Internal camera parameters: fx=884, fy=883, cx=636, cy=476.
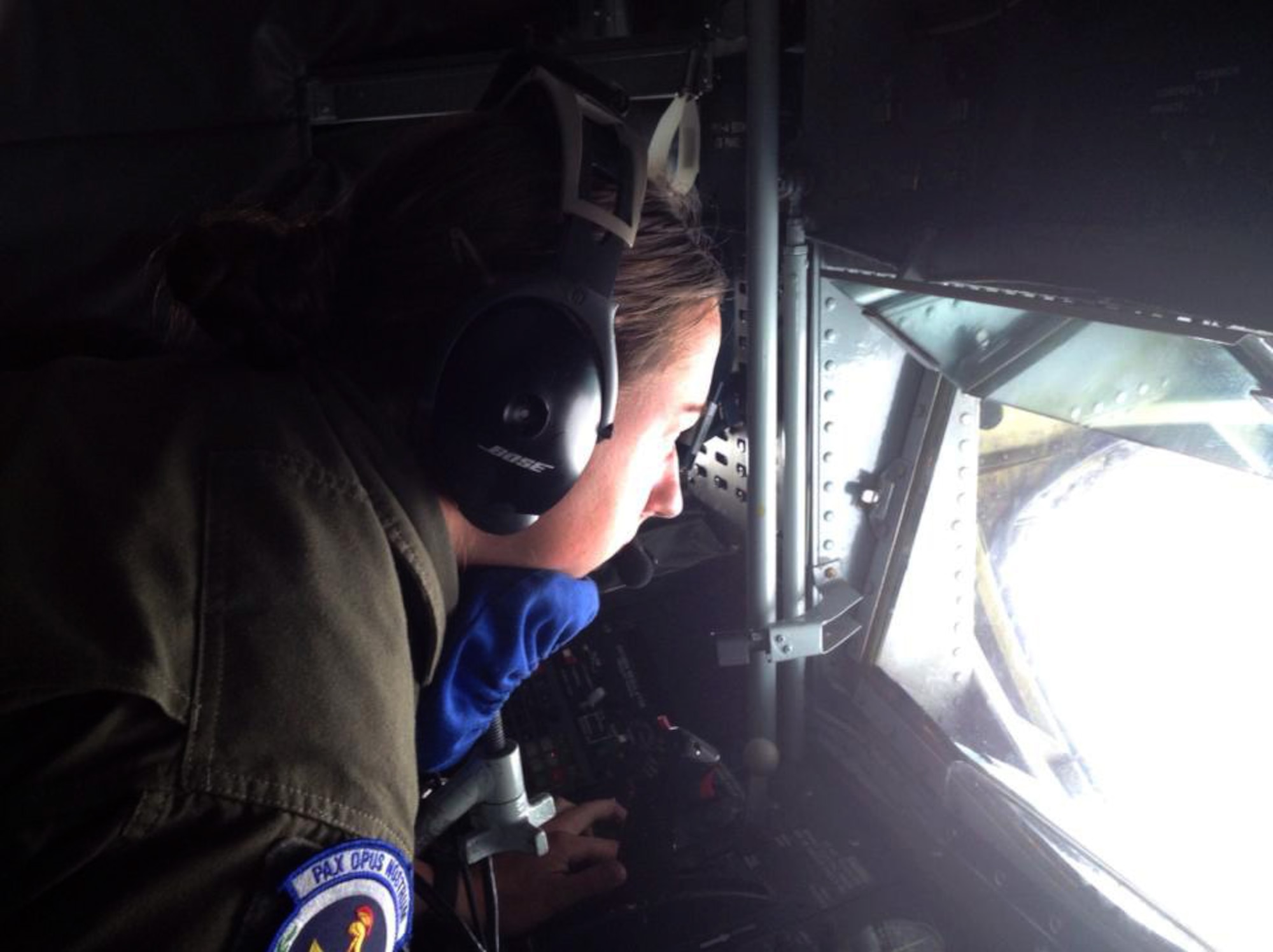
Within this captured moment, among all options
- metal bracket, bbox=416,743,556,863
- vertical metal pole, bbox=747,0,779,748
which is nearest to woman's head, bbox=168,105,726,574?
vertical metal pole, bbox=747,0,779,748

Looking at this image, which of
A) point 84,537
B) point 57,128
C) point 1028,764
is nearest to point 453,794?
point 84,537

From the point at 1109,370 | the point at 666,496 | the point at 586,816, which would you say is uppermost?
the point at 1109,370

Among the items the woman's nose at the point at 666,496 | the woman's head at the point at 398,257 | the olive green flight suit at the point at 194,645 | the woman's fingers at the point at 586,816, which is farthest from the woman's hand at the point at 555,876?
the woman's head at the point at 398,257

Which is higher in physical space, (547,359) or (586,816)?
(547,359)

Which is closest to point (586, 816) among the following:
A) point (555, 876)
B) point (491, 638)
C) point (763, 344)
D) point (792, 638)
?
point (555, 876)

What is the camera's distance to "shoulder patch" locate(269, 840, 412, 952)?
1.71ft

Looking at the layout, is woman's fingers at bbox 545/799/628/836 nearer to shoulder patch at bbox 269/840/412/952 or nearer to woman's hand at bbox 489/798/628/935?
woman's hand at bbox 489/798/628/935

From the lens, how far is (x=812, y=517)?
1.46 m

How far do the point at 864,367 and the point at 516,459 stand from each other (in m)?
0.86

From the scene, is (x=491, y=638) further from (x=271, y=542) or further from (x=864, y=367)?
(x=864, y=367)

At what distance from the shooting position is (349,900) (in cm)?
55

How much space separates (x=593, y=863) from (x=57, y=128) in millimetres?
1707

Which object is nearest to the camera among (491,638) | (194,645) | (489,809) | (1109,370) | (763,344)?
(194,645)

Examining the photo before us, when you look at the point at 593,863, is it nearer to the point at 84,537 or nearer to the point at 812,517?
the point at 812,517
